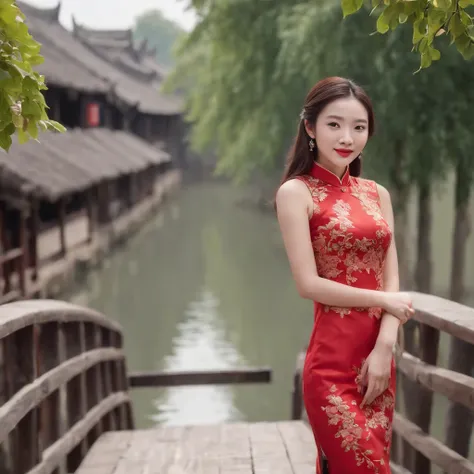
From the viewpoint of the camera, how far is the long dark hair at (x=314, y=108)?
2588 mm

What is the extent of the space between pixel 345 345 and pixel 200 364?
27.1 ft

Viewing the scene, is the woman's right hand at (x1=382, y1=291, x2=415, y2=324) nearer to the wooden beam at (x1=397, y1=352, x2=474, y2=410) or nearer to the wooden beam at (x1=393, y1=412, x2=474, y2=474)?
the wooden beam at (x1=397, y1=352, x2=474, y2=410)

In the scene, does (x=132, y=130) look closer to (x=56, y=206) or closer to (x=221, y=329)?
(x=56, y=206)

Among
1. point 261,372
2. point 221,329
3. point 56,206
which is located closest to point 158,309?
point 221,329

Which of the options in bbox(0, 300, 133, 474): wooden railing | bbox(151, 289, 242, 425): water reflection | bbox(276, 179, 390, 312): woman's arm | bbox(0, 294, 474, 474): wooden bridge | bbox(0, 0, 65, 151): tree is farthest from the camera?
bbox(151, 289, 242, 425): water reflection

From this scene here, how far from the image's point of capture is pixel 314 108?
8.61ft

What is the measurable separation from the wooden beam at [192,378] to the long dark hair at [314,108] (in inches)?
158

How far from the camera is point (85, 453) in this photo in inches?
169

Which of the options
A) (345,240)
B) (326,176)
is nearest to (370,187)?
(326,176)

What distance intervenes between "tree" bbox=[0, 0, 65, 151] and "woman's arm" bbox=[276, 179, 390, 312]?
810mm

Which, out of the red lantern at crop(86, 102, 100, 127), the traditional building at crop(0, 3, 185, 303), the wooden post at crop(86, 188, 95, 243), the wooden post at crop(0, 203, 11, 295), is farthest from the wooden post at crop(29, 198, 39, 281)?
the red lantern at crop(86, 102, 100, 127)

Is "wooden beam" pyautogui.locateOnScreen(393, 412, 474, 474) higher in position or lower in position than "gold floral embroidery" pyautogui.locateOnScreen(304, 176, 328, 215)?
lower

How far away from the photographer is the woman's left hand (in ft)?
8.11

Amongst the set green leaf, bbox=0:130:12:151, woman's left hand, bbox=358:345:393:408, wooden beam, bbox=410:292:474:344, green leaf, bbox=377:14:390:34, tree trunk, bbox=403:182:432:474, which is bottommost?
tree trunk, bbox=403:182:432:474
